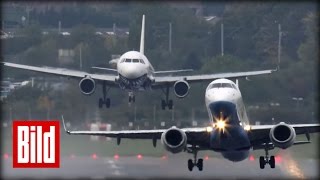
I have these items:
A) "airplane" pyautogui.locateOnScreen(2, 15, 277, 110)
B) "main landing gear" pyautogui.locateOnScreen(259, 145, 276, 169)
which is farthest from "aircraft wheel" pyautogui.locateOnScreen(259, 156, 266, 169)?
"airplane" pyautogui.locateOnScreen(2, 15, 277, 110)

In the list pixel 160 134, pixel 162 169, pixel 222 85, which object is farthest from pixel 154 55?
pixel 222 85

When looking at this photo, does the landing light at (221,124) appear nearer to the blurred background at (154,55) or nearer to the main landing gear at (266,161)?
the main landing gear at (266,161)

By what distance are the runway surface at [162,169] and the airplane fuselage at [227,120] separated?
7.08ft

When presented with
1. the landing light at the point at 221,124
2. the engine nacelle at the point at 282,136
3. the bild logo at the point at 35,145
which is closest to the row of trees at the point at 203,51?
the bild logo at the point at 35,145

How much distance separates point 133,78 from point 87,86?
2.56m

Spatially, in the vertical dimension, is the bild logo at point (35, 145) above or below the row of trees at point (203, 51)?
below

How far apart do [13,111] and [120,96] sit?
849cm

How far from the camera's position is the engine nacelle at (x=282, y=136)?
58.7 m

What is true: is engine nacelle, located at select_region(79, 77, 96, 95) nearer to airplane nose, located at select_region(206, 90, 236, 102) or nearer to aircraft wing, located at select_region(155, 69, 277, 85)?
aircraft wing, located at select_region(155, 69, 277, 85)

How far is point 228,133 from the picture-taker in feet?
190

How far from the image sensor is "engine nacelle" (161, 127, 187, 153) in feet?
193

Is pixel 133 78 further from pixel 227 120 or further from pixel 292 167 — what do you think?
pixel 227 120

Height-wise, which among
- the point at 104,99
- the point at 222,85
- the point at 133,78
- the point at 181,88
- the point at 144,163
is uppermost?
the point at 133,78

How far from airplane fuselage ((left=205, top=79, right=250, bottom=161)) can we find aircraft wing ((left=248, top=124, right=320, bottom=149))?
746 millimetres
